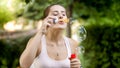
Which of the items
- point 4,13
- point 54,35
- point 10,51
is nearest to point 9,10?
point 4,13

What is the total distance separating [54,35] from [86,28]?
3.14 meters

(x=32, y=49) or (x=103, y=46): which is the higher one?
(x=32, y=49)

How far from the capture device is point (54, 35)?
9.43 feet

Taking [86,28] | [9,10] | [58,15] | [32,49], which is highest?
[58,15]

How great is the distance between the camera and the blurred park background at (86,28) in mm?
5852

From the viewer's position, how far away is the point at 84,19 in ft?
21.3

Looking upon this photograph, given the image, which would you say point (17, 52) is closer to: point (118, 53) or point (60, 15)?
point (118, 53)

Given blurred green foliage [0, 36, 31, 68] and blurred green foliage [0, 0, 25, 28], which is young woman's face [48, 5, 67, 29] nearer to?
blurred green foliage [0, 36, 31, 68]

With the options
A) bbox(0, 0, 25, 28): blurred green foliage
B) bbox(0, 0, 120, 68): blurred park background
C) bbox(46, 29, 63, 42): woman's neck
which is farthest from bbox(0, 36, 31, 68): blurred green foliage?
bbox(46, 29, 63, 42): woman's neck

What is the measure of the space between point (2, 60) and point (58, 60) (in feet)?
10.2

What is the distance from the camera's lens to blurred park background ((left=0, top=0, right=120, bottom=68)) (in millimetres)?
5852

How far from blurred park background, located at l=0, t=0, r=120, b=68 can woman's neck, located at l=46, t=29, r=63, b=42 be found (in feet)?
7.98

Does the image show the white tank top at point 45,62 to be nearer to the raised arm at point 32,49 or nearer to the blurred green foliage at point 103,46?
the raised arm at point 32,49

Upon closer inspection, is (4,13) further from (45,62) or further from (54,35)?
(45,62)
